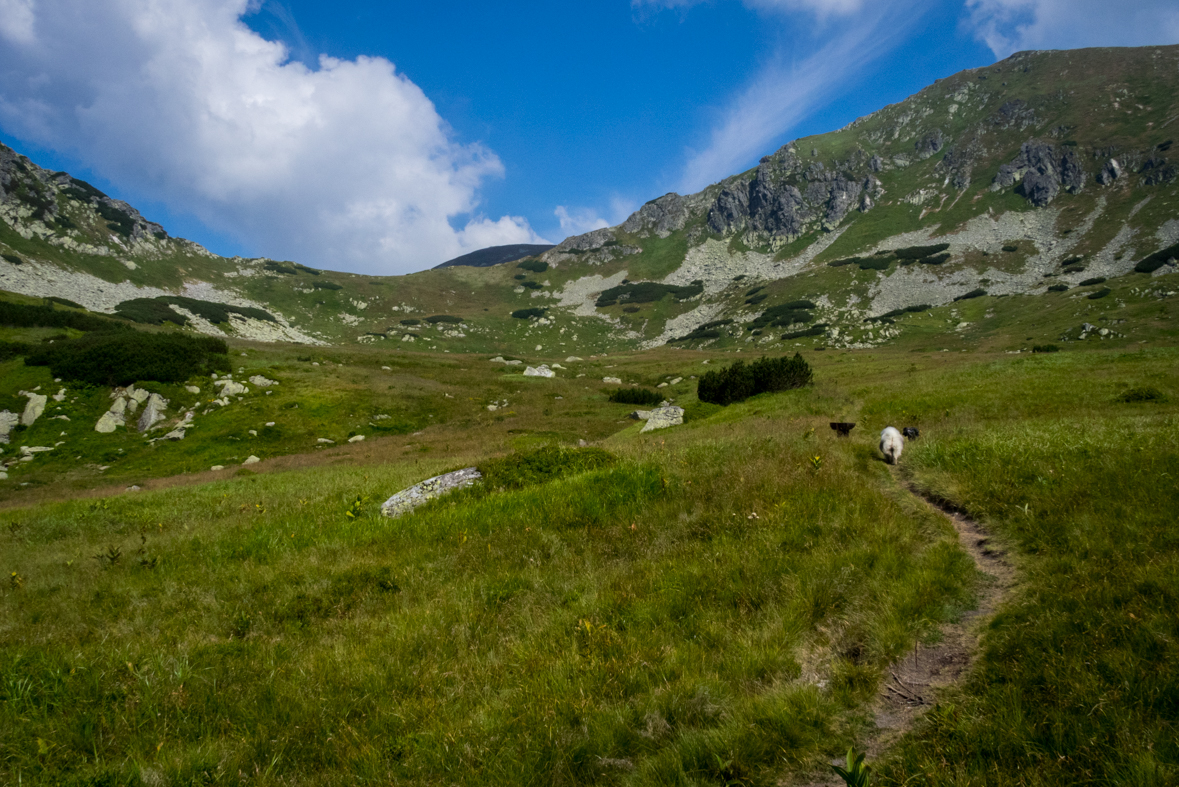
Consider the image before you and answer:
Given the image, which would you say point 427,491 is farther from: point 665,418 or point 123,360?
point 123,360

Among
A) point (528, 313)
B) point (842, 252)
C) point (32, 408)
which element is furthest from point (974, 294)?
point (32, 408)

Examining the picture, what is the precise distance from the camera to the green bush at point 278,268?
175 meters

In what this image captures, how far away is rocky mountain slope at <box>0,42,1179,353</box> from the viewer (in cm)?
11025

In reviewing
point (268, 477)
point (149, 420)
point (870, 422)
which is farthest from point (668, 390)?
point (149, 420)

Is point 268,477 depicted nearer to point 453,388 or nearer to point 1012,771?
point 1012,771

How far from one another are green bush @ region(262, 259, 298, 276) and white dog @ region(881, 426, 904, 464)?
20212 centimetres

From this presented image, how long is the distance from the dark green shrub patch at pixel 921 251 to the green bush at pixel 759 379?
123520mm

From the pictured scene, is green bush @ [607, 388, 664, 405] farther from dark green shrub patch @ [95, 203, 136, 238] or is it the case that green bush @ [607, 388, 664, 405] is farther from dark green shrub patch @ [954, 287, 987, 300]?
dark green shrub patch @ [95, 203, 136, 238]

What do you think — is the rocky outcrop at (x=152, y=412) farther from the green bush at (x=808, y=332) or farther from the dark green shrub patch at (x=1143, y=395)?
the green bush at (x=808, y=332)

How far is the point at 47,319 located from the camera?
51.0 metres

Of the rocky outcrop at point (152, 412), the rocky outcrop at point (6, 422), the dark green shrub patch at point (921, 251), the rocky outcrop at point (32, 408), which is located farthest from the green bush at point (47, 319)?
the dark green shrub patch at point (921, 251)

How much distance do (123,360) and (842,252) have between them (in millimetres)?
177487

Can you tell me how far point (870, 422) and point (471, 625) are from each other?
772 inches

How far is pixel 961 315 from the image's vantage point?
298ft
